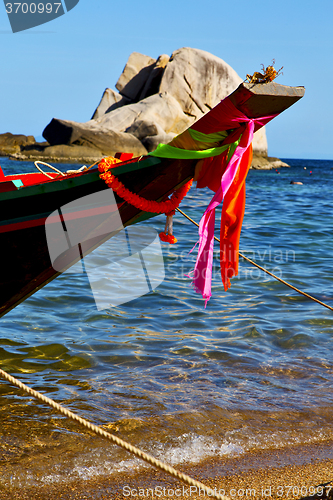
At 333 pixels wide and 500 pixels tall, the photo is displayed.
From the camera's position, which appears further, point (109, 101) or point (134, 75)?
point (109, 101)

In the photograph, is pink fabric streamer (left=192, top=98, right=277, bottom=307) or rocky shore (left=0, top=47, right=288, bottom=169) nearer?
pink fabric streamer (left=192, top=98, right=277, bottom=307)

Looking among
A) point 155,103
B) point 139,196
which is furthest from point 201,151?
point 155,103

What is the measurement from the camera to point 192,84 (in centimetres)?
3419

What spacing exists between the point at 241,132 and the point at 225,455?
1.93 m

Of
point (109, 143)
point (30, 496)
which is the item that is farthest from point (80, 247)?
point (109, 143)

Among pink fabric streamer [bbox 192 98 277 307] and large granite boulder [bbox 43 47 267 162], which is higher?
large granite boulder [bbox 43 47 267 162]

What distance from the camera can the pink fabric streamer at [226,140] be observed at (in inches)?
97.4

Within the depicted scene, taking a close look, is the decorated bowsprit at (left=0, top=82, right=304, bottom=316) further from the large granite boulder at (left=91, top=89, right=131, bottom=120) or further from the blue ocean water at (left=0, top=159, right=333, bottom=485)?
the large granite boulder at (left=91, top=89, right=131, bottom=120)

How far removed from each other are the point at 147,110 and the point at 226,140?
30788 mm

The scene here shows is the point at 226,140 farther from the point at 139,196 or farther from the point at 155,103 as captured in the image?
the point at 155,103

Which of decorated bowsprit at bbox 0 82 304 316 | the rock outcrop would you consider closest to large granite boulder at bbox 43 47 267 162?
the rock outcrop

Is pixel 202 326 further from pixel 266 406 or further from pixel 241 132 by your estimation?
pixel 241 132

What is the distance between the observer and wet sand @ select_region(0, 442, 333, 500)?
2211mm

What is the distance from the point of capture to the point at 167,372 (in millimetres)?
3508
